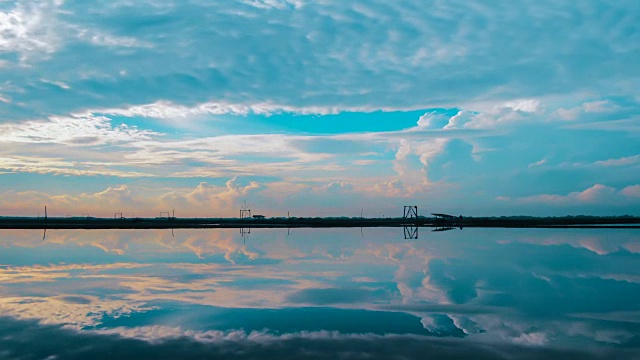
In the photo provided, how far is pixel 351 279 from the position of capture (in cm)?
2494

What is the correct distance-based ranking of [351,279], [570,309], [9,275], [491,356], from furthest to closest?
[9,275] < [351,279] < [570,309] < [491,356]

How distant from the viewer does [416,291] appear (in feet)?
70.4

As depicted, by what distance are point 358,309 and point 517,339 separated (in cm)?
588

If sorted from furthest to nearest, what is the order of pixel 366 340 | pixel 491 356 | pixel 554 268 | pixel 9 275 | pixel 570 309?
pixel 554 268
pixel 9 275
pixel 570 309
pixel 366 340
pixel 491 356

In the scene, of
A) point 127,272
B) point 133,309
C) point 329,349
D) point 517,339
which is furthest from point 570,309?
point 127,272

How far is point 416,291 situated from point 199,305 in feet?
31.6

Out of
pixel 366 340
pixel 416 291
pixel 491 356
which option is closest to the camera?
pixel 491 356

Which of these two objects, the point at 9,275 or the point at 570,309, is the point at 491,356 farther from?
the point at 9,275

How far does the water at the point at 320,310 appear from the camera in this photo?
13.1 m

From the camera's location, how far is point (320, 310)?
58.1ft

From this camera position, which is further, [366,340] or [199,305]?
[199,305]

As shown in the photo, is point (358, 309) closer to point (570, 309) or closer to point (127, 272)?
point (570, 309)

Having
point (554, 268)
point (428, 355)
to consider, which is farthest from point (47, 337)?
point (554, 268)

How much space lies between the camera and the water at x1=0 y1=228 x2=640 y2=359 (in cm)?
1305
